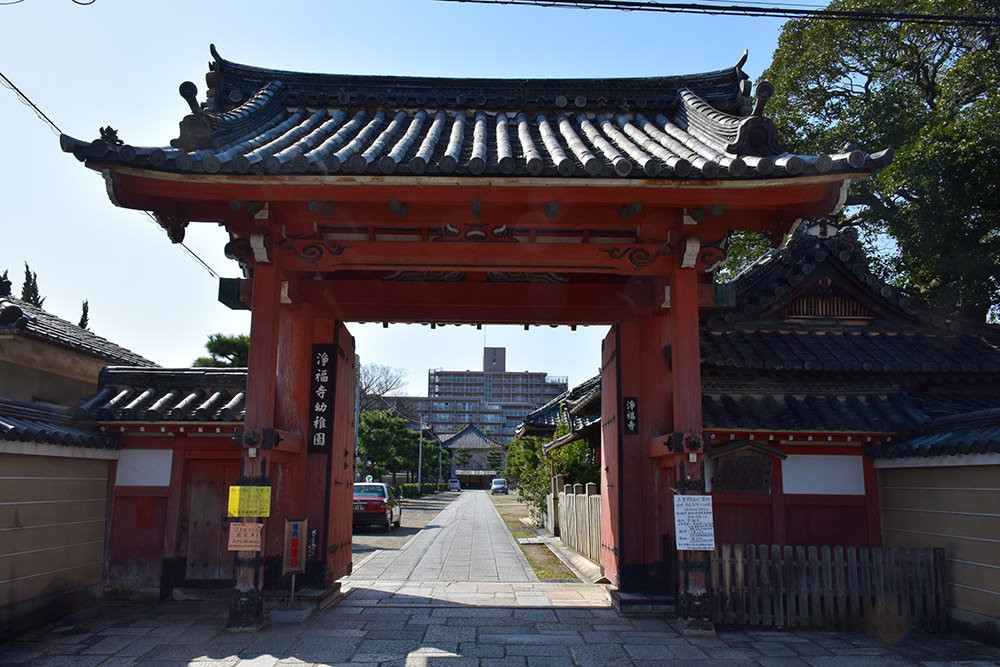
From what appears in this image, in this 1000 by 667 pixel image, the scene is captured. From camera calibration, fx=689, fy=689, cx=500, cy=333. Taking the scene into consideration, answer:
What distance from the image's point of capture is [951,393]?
9.77m

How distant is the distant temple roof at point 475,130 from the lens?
655 centimetres

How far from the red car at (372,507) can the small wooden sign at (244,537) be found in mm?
15453

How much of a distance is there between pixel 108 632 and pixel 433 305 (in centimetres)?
→ 524

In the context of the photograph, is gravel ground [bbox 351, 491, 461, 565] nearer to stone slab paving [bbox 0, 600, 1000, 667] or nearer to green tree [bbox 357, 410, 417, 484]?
stone slab paving [bbox 0, 600, 1000, 667]

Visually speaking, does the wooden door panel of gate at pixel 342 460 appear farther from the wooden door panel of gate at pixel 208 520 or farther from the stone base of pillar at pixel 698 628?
the stone base of pillar at pixel 698 628

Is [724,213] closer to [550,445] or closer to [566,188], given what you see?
[566,188]

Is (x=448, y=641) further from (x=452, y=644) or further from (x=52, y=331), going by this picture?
(x=52, y=331)

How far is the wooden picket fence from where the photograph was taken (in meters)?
7.43

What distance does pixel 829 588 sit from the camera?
754 cm

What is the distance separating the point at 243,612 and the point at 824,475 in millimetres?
7108

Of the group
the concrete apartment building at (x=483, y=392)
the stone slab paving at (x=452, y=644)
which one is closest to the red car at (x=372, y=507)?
the stone slab paving at (x=452, y=644)

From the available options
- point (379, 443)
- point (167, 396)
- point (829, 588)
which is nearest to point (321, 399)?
point (167, 396)

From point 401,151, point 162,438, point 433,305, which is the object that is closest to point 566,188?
point 401,151

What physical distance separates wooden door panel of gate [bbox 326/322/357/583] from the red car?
40.6 feet
